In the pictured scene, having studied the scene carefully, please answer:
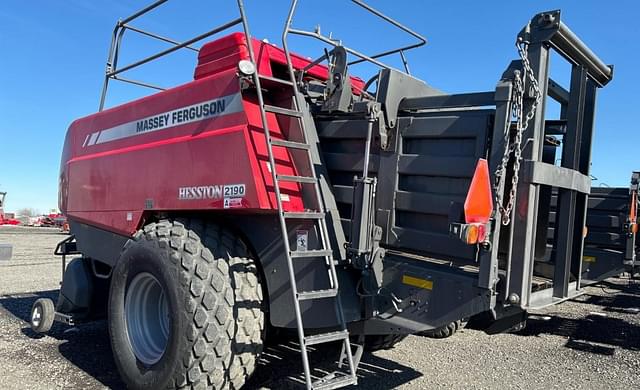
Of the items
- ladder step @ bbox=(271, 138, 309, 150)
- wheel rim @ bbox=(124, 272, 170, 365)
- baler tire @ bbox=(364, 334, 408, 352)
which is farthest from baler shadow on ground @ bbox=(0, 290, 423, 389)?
ladder step @ bbox=(271, 138, 309, 150)

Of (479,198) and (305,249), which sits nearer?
(479,198)

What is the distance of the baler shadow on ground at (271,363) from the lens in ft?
14.2

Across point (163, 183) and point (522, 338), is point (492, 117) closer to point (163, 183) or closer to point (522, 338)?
point (163, 183)

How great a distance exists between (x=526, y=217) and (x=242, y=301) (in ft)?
6.10

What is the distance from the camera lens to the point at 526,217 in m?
3.06

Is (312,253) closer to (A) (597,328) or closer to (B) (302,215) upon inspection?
(B) (302,215)

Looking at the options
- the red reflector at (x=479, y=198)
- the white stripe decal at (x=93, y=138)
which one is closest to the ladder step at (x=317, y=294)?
the red reflector at (x=479, y=198)

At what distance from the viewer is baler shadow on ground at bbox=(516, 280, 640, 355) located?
20.0ft

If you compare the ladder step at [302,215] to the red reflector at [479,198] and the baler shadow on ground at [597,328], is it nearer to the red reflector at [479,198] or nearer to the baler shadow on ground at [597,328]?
the red reflector at [479,198]

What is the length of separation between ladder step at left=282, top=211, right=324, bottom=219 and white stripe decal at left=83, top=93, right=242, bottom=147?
0.82 m

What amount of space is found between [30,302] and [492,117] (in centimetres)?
705

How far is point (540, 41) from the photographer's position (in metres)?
3.08

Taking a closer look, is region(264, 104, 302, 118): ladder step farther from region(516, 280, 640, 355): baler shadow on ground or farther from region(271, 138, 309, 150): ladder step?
region(516, 280, 640, 355): baler shadow on ground

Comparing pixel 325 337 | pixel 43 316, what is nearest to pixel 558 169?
pixel 325 337
